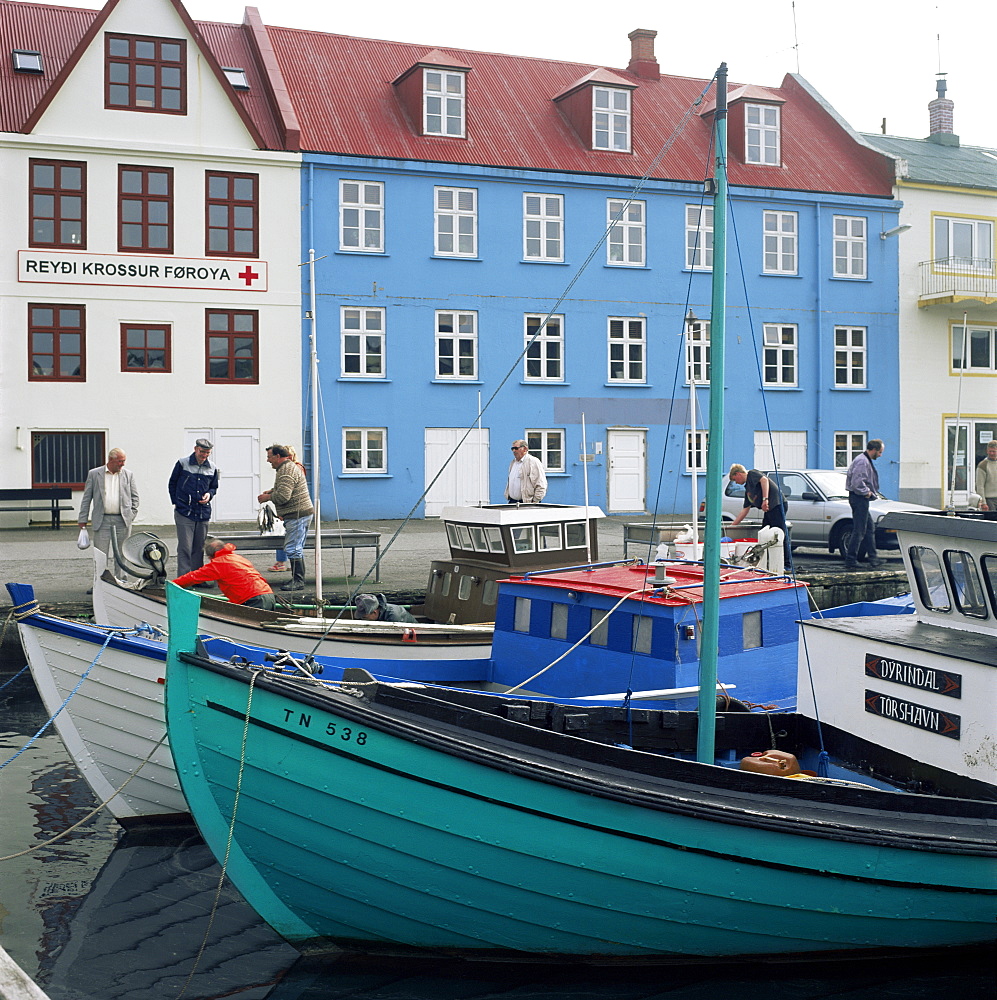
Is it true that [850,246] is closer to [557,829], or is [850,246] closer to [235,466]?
[235,466]

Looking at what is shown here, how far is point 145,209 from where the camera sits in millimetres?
24719

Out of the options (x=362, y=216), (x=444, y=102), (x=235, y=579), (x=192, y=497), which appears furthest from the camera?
(x=444, y=102)

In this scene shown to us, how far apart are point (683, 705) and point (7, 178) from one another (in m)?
20.7

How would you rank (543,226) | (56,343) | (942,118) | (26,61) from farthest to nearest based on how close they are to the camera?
(942,118) < (543,226) < (26,61) < (56,343)

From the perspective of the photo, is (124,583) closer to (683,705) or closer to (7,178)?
(683,705)

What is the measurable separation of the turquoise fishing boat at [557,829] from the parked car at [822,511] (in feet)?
43.3

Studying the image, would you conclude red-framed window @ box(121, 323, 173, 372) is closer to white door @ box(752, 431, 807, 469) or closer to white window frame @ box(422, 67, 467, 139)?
white window frame @ box(422, 67, 467, 139)

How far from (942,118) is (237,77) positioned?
22366 mm

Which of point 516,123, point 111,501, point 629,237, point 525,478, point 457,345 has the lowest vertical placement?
point 111,501

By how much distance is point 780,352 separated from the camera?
30250 mm

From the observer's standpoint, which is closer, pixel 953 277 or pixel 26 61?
pixel 26 61

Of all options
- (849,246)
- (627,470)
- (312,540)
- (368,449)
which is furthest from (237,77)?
(849,246)

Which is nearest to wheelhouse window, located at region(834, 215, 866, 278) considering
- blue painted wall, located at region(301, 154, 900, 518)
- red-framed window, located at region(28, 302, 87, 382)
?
blue painted wall, located at region(301, 154, 900, 518)

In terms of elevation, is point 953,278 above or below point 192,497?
above
